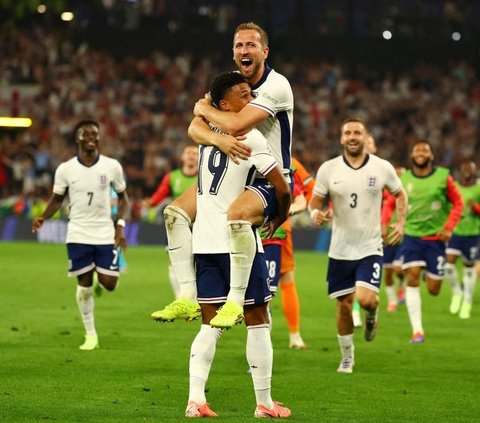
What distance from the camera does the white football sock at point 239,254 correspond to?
328 inches

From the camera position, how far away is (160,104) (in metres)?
40.7

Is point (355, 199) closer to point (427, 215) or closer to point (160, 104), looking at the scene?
point (427, 215)

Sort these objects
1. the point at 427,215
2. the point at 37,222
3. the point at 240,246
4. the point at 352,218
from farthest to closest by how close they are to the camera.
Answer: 1. the point at 427,215
2. the point at 37,222
3. the point at 352,218
4. the point at 240,246

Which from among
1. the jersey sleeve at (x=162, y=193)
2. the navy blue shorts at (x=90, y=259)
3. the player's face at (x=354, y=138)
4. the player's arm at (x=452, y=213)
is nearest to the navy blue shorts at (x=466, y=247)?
Answer: the player's arm at (x=452, y=213)

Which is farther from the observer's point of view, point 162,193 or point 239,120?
point 162,193

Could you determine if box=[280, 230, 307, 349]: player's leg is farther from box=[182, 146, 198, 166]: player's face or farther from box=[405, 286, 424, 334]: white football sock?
box=[182, 146, 198, 166]: player's face

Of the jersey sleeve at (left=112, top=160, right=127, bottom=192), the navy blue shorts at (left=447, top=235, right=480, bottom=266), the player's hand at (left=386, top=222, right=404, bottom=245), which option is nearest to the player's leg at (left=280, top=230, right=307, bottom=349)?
the jersey sleeve at (left=112, top=160, right=127, bottom=192)

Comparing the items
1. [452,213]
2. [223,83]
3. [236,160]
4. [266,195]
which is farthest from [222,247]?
[452,213]

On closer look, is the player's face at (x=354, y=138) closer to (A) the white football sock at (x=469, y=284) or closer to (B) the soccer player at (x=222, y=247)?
(B) the soccer player at (x=222, y=247)

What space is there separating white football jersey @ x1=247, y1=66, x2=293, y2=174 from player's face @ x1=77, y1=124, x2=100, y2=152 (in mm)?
5253

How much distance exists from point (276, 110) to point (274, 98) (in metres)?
0.10

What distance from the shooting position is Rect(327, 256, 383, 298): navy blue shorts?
Answer: 11.9 meters

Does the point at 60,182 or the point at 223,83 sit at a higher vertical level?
the point at 223,83

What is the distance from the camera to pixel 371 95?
41.2 meters
